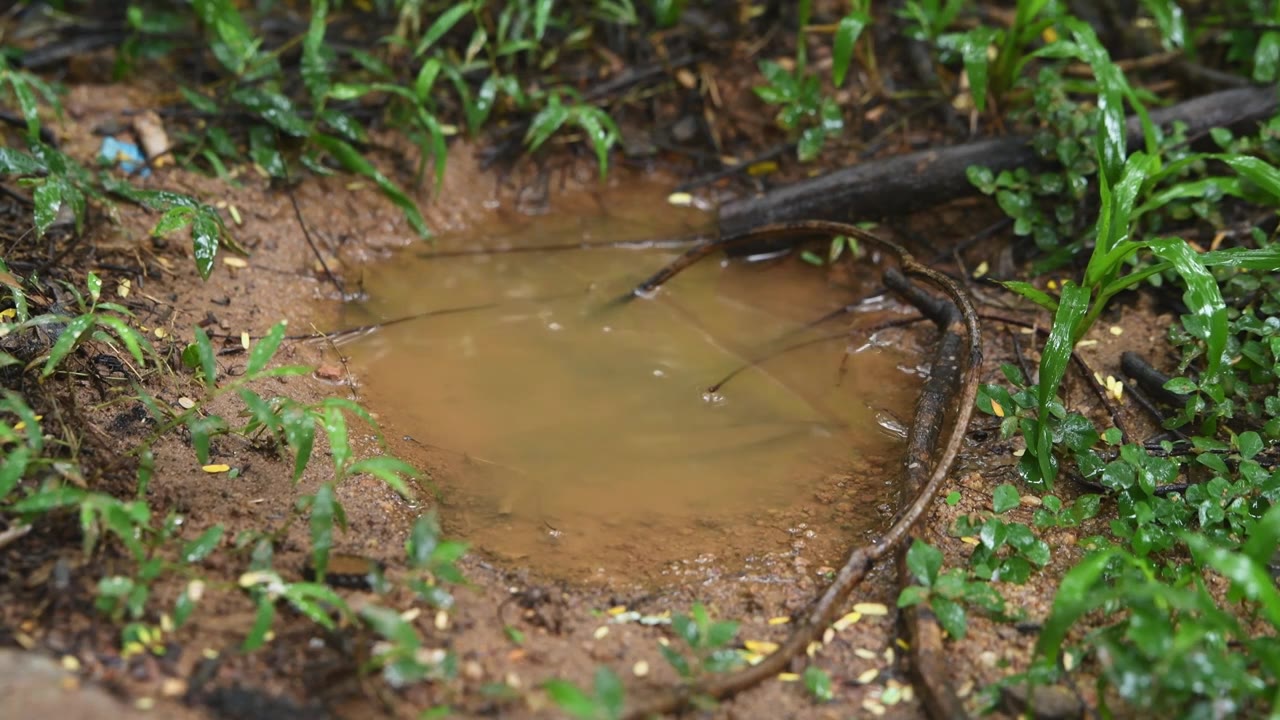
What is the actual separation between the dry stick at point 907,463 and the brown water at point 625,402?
0.15 m

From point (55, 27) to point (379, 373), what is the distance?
263 centimetres

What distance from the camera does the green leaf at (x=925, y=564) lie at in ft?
7.81

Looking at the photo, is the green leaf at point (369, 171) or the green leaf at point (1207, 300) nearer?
the green leaf at point (1207, 300)

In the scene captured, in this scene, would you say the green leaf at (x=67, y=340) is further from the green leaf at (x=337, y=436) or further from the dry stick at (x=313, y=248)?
the dry stick at (x=313, y=248)

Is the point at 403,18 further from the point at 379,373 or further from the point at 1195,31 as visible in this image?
the point at 1195,31

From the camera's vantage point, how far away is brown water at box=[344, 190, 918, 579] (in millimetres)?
2785

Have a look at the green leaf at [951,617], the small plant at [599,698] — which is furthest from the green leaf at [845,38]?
the small plant at [599,698]

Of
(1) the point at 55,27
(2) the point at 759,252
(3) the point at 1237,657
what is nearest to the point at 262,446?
(2) the point at 759,252

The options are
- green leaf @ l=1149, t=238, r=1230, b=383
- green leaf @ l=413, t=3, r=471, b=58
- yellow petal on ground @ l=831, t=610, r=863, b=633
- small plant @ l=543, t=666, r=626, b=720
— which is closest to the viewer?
small plant @ l=543, t=666, r=626, b=720

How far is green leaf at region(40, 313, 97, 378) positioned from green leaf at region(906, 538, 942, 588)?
2.10 metres

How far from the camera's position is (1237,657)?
7.07ft

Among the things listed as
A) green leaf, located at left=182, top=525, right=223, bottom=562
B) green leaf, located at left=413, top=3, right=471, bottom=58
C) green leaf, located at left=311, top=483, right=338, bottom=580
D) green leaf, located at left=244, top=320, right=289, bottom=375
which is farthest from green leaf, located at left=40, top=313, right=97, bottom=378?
green leaf, located at left=413, top=3, right=471, bottom=58

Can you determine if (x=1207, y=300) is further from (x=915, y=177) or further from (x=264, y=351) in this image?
(x=264, y=351)

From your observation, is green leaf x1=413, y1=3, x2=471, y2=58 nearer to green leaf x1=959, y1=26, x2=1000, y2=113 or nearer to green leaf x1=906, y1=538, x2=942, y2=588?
green leaf x1=959, y1=26, x2=1000, y2=113
